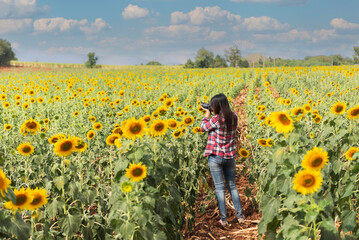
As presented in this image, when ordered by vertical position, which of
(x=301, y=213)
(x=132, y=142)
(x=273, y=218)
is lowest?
(x=273, y=218)

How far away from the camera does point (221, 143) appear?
4.73m

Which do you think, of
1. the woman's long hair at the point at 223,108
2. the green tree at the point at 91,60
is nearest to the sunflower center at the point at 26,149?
the woman's long hair at the point at 223,108

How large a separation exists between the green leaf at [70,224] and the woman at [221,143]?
2491 mm

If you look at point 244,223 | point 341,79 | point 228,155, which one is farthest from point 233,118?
point 341,79

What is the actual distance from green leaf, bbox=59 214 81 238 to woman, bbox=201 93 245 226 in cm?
249

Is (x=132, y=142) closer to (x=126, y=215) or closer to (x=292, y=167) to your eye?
(x=126, y=215)

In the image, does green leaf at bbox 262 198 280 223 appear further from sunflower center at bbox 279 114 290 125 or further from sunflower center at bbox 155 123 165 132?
sunflower center at bbox 155 123 165 132

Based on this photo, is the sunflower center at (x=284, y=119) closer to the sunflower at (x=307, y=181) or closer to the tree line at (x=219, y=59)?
the sunflower at (x=307, y=181)

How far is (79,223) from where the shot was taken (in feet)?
8.91

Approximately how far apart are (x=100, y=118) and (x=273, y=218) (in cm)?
709

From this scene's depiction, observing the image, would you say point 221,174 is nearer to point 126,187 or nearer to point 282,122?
point 282,122

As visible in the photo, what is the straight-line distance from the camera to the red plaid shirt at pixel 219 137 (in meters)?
Result: 4.68

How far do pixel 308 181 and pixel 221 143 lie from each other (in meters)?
2.51

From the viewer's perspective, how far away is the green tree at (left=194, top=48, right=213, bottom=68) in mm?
69750
